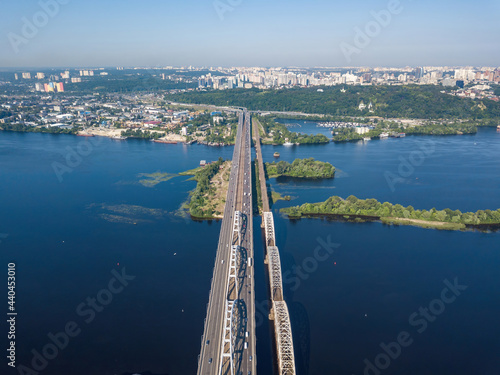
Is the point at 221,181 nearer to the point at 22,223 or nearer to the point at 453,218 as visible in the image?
the point at 22,223

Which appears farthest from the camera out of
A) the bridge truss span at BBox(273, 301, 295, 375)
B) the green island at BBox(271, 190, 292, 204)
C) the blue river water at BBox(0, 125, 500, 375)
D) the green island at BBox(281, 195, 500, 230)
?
the green island at BBox(271, 190, 292, 204)

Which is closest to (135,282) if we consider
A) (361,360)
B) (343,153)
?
(361,360)

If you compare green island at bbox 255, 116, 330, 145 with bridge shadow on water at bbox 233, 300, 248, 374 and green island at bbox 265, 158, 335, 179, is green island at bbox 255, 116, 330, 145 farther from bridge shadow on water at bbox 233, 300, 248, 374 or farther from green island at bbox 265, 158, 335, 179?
bridge shadow on water at bbox 233, 300, 248, 374

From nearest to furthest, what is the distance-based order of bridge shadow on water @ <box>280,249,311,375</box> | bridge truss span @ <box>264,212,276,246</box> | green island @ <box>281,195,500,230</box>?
bridge shadow on water @ <box>280,249,311,375</box>, bridge truss span @ <box>264,212,276,246</box>, green island @ <box>281,195,500,230</box>

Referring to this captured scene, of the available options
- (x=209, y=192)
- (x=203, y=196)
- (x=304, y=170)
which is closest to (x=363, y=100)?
(x=304, y=170)

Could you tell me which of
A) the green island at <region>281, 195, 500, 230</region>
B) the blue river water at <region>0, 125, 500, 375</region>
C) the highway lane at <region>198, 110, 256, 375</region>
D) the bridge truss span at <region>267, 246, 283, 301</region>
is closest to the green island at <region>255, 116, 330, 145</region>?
the blue river water at <region>0, 125, 500, 375</region>

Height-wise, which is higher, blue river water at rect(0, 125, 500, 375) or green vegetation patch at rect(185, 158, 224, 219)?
green vegetation patch at rect(185, 158, 224, 219)

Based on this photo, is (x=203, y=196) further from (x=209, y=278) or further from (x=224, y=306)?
(x=224, y=306)
